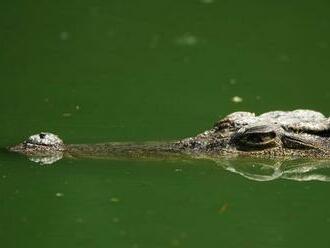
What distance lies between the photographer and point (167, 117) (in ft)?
26.5

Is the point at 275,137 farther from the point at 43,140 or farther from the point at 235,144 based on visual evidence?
the point at 43,140

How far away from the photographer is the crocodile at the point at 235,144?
665 centimetres

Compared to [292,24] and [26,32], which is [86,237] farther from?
[292,24]

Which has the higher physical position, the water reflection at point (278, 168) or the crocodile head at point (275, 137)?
the crocodile head at point (275, 137)

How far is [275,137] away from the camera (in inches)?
262

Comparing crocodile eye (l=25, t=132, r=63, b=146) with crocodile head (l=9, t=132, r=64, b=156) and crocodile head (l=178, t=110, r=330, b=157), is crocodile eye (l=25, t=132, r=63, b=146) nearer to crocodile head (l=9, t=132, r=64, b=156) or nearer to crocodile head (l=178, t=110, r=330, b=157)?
crocodile head (l=9, t=132, r=64, b=156)

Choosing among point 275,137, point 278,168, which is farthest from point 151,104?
point 278,168

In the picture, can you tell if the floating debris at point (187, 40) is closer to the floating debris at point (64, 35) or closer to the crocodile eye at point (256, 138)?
the floating debris at point (64, 35)

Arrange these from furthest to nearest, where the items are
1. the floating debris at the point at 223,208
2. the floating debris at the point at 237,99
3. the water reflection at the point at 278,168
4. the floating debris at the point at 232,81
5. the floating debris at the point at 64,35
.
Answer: the floating debris at the point at 64,35 → the floating debris at the point at 232,81 → the floating debris at the point at 237,99 → the water reflection at the point at 278,168 → the floating debris at the point at 223,208

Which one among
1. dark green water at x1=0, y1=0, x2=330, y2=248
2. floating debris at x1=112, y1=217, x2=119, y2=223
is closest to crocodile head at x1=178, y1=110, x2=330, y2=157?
dark green water at x1=0, y1=0, x2=330, y2=248

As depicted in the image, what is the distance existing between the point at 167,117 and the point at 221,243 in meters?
3.16

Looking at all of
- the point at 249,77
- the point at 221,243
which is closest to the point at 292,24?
the point at 249,77

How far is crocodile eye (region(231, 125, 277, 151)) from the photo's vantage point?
6586 mm

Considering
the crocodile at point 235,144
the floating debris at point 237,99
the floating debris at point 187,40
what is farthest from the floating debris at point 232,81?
the crocodile at point 235,144
